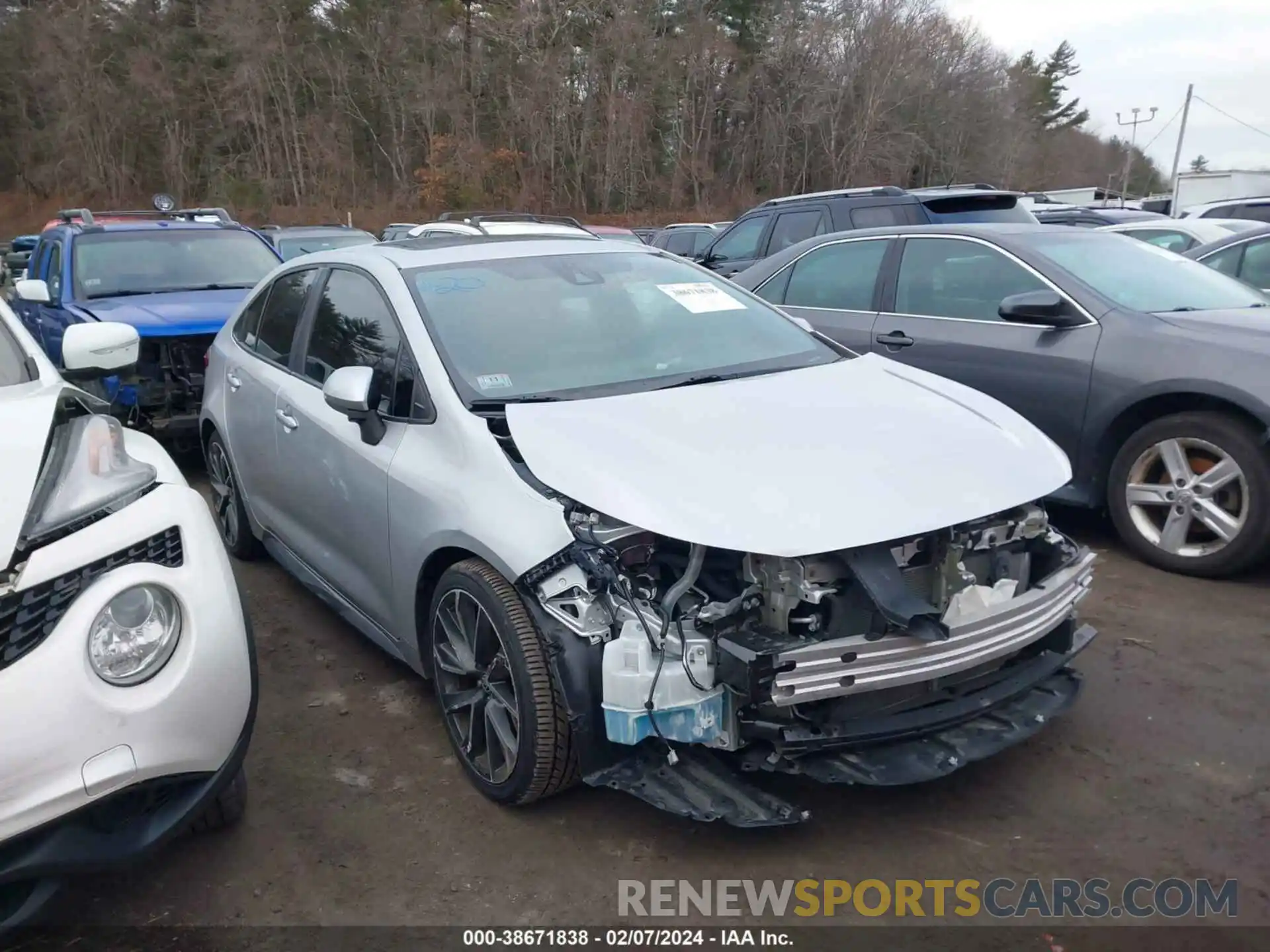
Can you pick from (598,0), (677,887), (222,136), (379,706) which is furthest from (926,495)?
(222,136)

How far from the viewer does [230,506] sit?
5234mm

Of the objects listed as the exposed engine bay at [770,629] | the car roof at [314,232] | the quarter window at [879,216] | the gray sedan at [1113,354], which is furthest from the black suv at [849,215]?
the car roof at [314,232]

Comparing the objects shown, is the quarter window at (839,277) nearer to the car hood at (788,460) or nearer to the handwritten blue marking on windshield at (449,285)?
the car hood at (788,460)

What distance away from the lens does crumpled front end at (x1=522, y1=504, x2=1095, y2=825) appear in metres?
2.58

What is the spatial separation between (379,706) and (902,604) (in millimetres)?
2124

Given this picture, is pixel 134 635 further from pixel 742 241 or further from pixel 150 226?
pixel 742 241

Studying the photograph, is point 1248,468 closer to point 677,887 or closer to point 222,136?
point 677,887

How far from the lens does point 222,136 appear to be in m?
43.8

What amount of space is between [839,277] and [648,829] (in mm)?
4258

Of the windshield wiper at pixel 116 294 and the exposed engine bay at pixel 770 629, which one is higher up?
the windshield wiper at pixel 116 294

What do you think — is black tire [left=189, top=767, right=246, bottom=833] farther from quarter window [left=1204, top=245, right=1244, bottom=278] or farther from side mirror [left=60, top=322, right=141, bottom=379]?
quarter window [left=1204, top=245, right=1244, bottom=278]

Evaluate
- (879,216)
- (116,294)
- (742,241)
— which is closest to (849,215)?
(879,216)

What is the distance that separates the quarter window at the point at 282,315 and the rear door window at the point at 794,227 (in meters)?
5.96

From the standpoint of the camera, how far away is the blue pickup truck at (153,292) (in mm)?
6664
